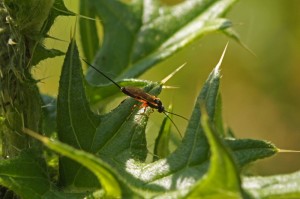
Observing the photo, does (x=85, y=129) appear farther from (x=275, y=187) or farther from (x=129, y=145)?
(x=275, y=187)

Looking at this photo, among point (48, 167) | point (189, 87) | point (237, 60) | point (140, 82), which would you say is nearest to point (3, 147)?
point (48, 167)

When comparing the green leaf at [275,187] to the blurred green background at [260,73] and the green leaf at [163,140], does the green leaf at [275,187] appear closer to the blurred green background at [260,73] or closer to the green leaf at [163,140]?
the green leaf at [163,140]

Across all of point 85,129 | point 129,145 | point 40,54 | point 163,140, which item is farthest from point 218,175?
point 163,140

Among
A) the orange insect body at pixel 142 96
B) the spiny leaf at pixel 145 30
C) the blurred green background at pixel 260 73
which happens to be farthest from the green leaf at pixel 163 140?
the blurred green background at pixel 260 73

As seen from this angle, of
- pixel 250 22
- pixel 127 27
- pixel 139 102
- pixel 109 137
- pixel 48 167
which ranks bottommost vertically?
pixel 48 167

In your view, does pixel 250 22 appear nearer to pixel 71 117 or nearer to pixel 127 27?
pixel 127 27

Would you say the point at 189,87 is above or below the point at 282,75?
below
